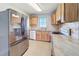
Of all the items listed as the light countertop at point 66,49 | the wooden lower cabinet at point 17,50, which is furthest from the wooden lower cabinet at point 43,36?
the light countertop at point 66,49

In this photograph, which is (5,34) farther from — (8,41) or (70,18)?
(70,18)

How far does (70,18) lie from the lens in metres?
2.47

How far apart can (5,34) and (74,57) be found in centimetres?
210

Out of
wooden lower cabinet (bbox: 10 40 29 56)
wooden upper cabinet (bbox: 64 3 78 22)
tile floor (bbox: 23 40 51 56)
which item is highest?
wooden upper cabinet (bbox: 64 3 78 22)

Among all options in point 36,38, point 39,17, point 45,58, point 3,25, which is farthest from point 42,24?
point 45,58

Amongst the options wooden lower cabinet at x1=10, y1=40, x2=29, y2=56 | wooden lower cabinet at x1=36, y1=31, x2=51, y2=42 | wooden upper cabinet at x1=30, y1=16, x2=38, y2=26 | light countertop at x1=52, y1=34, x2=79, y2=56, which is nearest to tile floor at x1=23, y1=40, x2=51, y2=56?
wooden lower cabinet at x1=10, y1=40, x2=29, y2=56

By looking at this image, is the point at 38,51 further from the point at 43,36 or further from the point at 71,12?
the point at 43,36

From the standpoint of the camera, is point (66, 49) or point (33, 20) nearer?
point (66, 49)

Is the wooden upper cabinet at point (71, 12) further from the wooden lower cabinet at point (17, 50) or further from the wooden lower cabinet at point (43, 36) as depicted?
the wooden lower cabinet at point (43, 36)

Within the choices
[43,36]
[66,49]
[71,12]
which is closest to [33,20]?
[43,36]

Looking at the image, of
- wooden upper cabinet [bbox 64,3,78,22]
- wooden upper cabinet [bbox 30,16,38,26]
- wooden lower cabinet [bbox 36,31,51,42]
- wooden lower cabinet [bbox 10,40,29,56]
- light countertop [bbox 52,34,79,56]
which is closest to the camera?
light countertop [bbox 52,34,79,56]

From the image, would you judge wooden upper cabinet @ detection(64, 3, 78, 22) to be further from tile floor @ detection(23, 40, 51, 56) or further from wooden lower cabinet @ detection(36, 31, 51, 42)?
wooden lower cabinet @ detection(36, 31, 51, 42)

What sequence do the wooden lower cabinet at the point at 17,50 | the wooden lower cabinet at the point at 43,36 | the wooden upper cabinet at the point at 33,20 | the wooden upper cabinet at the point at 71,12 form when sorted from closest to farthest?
the wooden upper cabinet at the point at 71,12 → the wooden lower cabinet at the point at 17,50 → the wooden lower cabinet at the point at 43,36 → the wooden upper cabinet at the point at 33,20

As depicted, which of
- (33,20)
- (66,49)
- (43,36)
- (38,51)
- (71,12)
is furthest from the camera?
(33,20)
